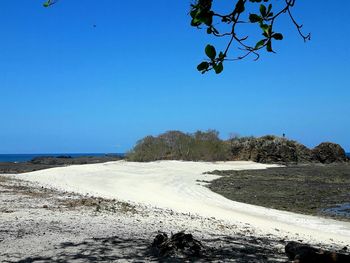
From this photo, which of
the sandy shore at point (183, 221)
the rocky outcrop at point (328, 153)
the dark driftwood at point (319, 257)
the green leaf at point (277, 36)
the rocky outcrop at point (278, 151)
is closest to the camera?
the green leaf at point (277, 36)

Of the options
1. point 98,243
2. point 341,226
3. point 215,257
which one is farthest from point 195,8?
point 341,226

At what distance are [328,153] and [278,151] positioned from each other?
724cm

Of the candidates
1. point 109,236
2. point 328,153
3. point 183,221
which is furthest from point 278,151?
point 109,236

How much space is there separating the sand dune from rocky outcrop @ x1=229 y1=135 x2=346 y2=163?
14753 mm

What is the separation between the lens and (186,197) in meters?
18.8

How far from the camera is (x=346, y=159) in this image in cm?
5472

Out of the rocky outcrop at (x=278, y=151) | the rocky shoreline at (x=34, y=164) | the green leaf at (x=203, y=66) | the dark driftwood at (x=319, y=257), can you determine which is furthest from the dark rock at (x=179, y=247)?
the rocky outcrop at (x=278, y=151)

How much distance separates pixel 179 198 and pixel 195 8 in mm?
13935

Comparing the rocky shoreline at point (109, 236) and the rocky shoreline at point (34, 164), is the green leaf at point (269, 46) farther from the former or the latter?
the rocky shoreline at point (34, 164)

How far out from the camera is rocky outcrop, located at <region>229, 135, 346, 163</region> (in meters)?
47.7

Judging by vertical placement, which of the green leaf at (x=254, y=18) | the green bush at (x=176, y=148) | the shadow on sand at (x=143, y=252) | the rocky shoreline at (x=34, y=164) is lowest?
the shadow on sand at (x=143, y=252)

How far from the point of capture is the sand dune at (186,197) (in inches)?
479

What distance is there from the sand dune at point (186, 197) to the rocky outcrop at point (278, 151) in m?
14.8

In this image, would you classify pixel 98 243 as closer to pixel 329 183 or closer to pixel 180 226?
pixel 180 226
